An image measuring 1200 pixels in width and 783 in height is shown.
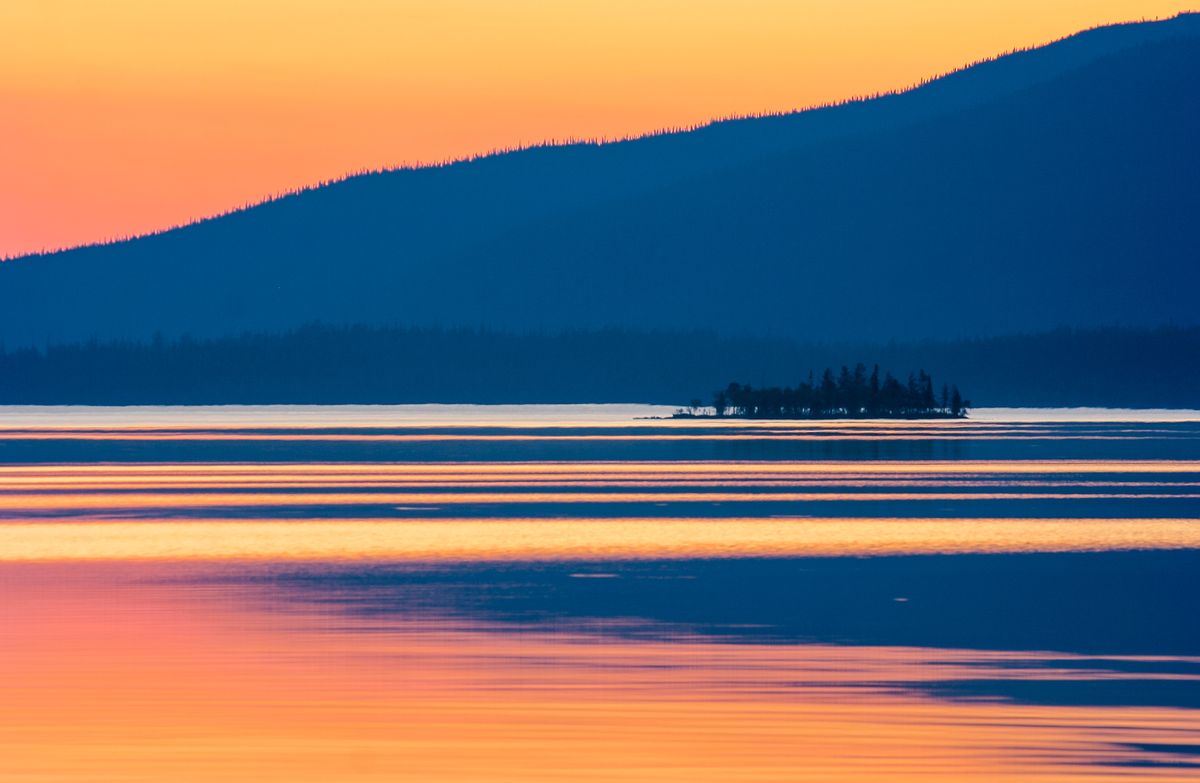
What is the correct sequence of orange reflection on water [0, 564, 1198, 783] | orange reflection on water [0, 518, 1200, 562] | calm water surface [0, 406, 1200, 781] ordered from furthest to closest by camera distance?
orange reflection on water [0, 518, 1200, 562] → calm water surface [0, 406, 1200, 781] → orange reflection on water [0, 564, 1198, 783]

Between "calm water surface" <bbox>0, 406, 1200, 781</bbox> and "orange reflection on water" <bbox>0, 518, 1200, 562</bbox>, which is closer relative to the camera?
"calm water surface" <bbox>0, 406, 1200, 781</bbox>

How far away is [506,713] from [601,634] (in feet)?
17.7

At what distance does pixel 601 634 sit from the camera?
2473 centimetres

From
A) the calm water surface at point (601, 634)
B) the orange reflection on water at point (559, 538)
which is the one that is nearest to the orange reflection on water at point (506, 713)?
the calm water surface at point (601, 634)

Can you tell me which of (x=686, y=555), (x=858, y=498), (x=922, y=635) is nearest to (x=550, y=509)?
(x=858, y=498)

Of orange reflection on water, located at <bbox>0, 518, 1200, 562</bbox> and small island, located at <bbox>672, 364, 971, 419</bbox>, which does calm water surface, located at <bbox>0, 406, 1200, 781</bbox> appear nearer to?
orange reflection on water, located at <bbox>0, 518, 1200, 562</bbox>

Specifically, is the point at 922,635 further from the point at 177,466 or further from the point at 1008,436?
the point at 1008,436

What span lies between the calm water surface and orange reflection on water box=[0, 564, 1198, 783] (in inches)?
2.0

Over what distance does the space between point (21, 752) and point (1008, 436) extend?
94477 millimetres

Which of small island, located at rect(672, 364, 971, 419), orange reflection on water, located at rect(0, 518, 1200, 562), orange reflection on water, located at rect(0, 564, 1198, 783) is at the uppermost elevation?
small island, located at rect(672, 364, 971, 419)

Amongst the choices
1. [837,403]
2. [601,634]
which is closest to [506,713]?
[601,634]

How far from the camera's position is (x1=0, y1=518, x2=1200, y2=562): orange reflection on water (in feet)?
117

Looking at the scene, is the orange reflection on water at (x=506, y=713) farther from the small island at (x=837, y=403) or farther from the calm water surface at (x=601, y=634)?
the small island at (x=837, y=403)

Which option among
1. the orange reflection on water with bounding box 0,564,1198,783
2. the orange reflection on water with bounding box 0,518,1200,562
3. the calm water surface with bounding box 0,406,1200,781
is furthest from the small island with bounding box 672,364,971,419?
the orange reflection on water with bounding box 0,564,1198,783
